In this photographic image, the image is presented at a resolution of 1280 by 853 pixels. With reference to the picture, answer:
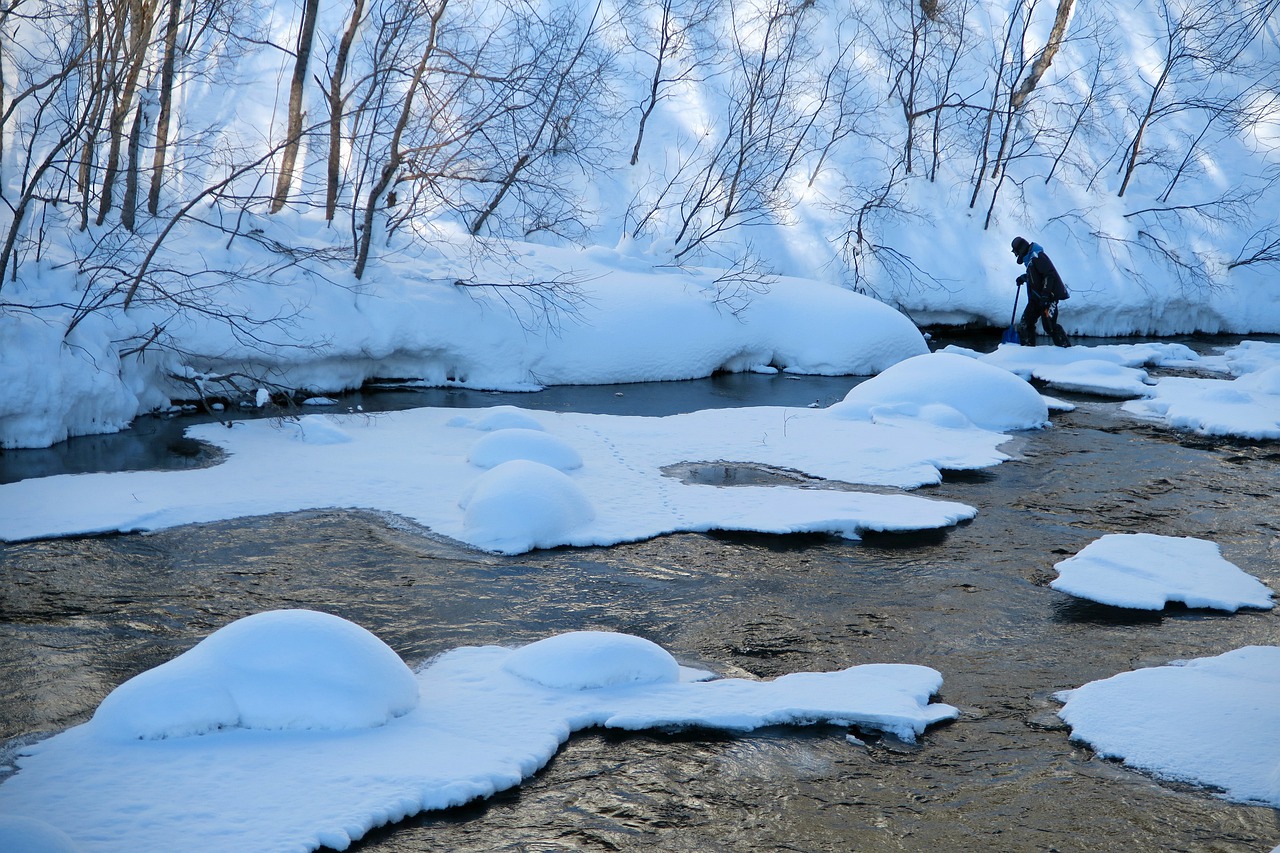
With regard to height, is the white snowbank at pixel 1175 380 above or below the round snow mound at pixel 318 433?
above

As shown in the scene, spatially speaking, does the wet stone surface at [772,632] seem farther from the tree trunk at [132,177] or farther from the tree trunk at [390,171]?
the tree trunk at [132,177]

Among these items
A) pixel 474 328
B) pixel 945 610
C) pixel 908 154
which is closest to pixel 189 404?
pixel 474 328

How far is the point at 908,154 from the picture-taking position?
22047 millimetres

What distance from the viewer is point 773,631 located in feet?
19.0

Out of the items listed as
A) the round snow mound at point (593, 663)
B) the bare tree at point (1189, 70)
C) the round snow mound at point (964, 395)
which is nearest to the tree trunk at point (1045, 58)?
the bare tree at point (1189, 70)

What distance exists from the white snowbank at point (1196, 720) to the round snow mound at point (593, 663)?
6.30ft

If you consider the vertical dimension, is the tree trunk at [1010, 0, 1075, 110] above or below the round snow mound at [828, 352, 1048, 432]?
above

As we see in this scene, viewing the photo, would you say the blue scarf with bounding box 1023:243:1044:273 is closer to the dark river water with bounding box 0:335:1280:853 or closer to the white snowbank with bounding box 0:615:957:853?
the dark river water with bounding box 0:335:1280:853

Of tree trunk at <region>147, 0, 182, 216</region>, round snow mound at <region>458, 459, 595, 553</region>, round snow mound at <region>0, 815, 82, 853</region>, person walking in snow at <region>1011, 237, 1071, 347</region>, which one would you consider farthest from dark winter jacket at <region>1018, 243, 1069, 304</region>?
round snow mound at <region>0, 815, 82, 853</region>

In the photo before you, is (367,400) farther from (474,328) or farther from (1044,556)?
(1044,556)

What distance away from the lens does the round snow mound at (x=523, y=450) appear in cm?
887

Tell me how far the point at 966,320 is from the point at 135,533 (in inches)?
656

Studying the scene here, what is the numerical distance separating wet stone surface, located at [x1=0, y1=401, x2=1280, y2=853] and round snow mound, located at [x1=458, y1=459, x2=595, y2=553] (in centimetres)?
20

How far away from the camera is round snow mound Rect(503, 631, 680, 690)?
16.1 ft
